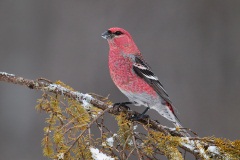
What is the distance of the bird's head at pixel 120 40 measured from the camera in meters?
2.76

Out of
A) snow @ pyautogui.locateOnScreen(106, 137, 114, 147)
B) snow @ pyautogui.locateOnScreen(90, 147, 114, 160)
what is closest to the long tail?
snow @ pyautogui.locateOnScreen(106, 137, 114, 147)

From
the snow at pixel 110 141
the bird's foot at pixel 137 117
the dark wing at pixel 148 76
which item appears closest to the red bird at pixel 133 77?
the dark wing at pixel 148 76

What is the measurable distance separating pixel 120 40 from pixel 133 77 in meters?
0.25

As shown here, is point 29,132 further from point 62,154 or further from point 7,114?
point 62,154

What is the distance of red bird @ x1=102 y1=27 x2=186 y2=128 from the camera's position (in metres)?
2.68

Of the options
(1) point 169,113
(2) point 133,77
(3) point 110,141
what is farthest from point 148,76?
(3) point 110,141

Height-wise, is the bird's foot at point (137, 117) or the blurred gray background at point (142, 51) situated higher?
the blurred gray background at point (142, 51)

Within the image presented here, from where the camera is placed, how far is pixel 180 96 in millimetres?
5410

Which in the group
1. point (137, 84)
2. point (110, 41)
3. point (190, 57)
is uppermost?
point (190, 57)

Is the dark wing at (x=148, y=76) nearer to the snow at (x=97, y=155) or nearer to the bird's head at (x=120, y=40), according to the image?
the bird's head at (x=120, y=40)

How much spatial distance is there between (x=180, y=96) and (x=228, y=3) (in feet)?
5.04

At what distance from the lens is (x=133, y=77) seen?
271cm

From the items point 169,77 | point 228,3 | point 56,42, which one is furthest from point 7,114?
point 228,3

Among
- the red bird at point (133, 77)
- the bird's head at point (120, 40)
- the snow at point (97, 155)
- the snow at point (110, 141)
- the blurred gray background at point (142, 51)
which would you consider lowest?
the snow at point (97, 155)
